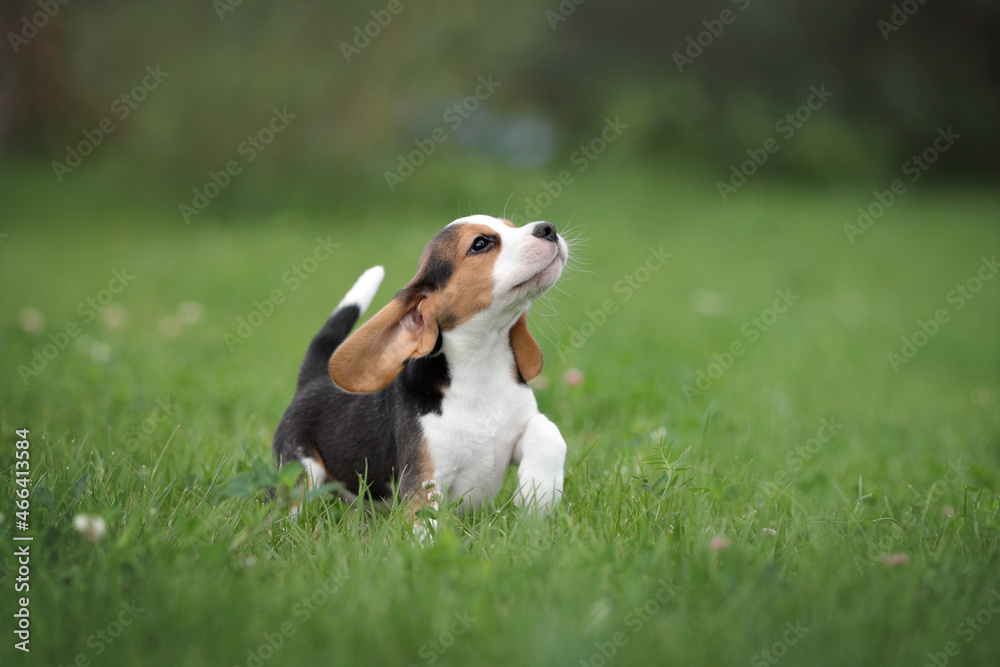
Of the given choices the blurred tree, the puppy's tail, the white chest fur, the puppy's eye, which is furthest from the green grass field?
the blurred tree

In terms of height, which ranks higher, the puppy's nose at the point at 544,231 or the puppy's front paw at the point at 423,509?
the puppy's nose at the point at 544,231

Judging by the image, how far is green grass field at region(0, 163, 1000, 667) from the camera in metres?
2.10

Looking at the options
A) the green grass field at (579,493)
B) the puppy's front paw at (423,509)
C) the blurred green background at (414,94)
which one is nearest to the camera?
the green grass field at (579,493)

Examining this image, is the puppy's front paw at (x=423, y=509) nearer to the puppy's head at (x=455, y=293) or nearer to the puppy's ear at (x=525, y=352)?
the puppy's head at (x=455, y=293)

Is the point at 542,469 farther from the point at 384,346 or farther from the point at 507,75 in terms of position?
the point at 507,75

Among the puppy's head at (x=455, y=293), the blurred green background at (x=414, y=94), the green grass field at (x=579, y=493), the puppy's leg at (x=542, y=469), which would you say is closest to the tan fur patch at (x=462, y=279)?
the puppy's head at (x=455, y=293)

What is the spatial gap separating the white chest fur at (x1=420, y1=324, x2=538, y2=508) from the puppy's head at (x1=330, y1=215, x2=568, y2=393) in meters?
0.12

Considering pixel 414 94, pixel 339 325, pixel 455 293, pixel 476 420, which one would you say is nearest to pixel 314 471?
pixel 339 325

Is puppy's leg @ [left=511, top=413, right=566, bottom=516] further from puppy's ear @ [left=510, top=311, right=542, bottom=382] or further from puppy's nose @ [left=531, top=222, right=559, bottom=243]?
puppy's nose @ [left=531, top=222, right=559, bottom=243]

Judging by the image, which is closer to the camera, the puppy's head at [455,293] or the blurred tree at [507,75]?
the puppy's head at [455,293]

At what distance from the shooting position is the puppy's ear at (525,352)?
10.3 feet

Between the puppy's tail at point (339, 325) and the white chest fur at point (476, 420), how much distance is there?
814mm

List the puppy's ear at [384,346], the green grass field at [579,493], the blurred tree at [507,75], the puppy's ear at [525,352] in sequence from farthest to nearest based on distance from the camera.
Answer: the blurred tree at [507,75]
the puppy's ear at [525,352]
the puppy's ear at [384,346]
the green grass field at [579,493]

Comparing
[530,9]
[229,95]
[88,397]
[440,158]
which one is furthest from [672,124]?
[88,397]
